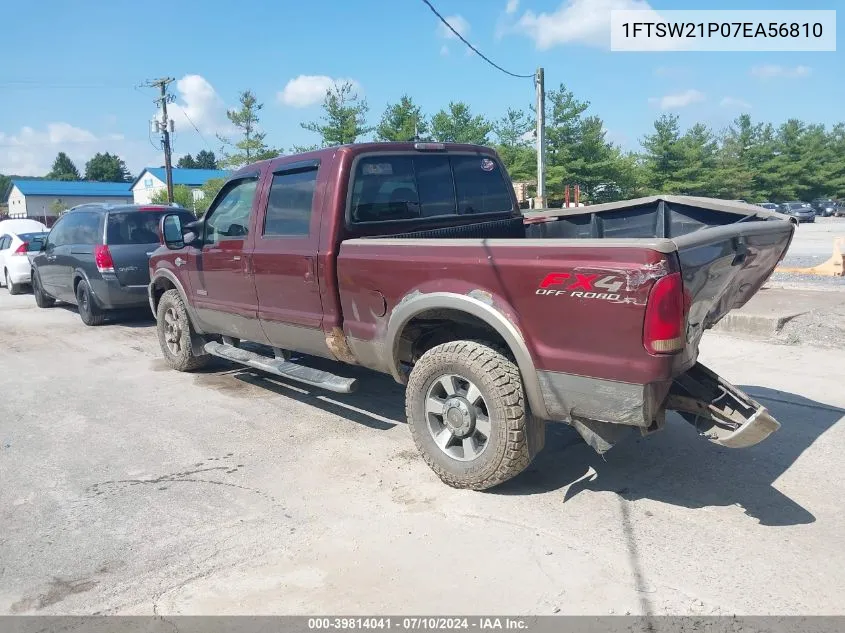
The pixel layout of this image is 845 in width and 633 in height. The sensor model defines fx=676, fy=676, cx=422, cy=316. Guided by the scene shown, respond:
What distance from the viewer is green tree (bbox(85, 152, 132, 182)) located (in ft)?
429

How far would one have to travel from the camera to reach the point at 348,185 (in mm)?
4879

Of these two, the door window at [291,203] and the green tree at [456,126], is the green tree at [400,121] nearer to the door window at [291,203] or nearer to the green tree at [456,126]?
the green tree at [456,126]

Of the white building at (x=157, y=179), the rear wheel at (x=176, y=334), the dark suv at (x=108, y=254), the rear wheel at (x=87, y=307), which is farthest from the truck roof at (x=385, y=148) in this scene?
the white building at (x=157, y=179)

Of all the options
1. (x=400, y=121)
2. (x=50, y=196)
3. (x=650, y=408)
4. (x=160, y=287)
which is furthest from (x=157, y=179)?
(x=650, y=408)

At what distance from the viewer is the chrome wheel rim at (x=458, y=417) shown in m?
4.05

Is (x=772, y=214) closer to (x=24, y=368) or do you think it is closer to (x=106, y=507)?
(x=106, y=507)

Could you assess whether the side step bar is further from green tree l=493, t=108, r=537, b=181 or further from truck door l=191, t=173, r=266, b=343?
green tree l=493, t=108, r=537, b=181

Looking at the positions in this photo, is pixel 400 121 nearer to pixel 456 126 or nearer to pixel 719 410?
pixel 456 126

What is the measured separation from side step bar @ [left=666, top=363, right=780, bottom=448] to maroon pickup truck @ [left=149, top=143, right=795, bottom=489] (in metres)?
0.01

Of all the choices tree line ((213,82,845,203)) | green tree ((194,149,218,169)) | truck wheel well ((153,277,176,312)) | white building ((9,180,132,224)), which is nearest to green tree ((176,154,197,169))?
green tree ((194,149,218,169))

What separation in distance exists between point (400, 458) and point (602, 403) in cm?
180

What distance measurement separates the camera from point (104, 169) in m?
131

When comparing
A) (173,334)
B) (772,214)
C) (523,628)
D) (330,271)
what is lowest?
(523,628)

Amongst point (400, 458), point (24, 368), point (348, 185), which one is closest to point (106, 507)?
point (400, 458)
